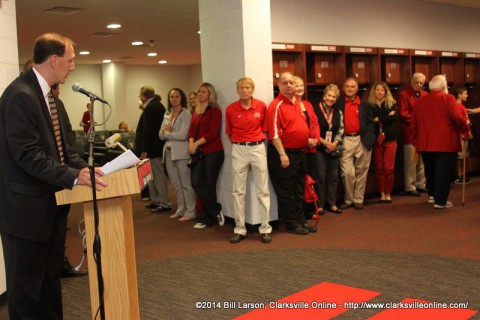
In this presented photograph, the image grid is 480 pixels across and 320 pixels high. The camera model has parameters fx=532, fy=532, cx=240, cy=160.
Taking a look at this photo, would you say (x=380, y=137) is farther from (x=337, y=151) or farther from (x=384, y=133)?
(x=337, y=151)

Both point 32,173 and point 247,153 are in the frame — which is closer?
point 32,173

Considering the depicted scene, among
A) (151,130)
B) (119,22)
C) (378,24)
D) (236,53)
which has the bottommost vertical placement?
(151,130)

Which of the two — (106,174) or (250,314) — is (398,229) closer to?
A: (250,314)

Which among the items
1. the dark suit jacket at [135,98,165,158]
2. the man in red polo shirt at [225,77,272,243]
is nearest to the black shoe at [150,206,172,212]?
the dark suit jacket at [135,98,165,158]

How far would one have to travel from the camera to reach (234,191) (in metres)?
5.34

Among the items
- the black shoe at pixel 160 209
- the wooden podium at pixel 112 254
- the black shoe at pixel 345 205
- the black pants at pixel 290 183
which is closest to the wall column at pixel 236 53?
the black pants at pixel 290 183

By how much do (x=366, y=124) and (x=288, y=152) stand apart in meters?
1.67

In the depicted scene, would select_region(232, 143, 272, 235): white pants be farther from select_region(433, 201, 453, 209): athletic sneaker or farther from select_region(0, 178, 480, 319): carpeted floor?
select_region(433, 201, 453, 209): athletic sneaker

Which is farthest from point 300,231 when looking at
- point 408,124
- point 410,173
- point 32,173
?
point 32,173

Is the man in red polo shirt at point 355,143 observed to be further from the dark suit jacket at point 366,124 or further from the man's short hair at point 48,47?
the man's short hair at point 48,47

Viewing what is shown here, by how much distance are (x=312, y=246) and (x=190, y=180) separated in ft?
6.55

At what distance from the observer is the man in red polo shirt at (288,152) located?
Answer: 5.31m

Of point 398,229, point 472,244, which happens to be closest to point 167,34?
point 398,229

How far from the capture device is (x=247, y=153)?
5.23m
